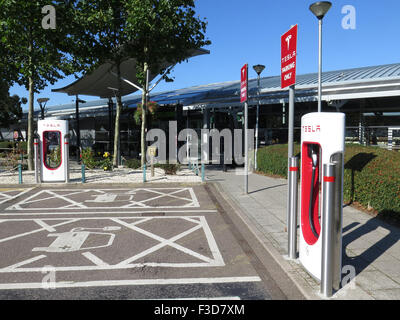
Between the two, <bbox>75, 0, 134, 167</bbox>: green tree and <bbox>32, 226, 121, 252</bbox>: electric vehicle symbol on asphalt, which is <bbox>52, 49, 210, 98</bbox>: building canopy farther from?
<bbox>32, 226, 121, 252</bbox>: electric vehicle symbol on asphalt

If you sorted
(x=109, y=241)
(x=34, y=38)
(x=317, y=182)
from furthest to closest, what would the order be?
(x=34, y=38), (x=109, y=241), (x=317, y=182)

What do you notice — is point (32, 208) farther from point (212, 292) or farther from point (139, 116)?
point (139, 116)

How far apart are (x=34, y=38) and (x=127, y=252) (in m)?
12.8

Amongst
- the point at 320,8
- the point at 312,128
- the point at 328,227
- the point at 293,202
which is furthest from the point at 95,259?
the point at 320,8

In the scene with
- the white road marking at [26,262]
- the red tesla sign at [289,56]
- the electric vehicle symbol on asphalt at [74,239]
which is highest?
the red tesla sign at [289,56]

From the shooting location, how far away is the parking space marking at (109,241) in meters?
4.71

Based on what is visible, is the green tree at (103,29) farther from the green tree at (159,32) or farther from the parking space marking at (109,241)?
the parking space marking at (109,241)

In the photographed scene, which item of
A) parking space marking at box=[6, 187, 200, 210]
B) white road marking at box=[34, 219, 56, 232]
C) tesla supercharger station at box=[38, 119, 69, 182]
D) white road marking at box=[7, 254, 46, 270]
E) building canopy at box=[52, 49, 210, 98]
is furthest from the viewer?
building canopy at box=[52, 49, 210, 98]

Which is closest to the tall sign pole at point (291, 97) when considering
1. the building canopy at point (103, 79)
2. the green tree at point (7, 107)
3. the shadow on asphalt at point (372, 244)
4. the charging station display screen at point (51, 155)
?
the shadow on asphalt at point (372, 244)

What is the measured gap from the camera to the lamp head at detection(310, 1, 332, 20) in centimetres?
827

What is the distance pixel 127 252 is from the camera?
524 cm

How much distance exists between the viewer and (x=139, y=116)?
17781 millimetres

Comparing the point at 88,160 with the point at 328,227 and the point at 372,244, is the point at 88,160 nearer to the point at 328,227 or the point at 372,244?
the point at 372,244

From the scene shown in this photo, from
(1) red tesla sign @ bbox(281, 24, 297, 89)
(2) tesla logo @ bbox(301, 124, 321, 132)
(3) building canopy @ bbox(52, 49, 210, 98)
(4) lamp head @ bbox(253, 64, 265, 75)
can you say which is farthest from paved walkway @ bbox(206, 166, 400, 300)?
(3) building canopy @ bbox(52, 49, 210, 98)
